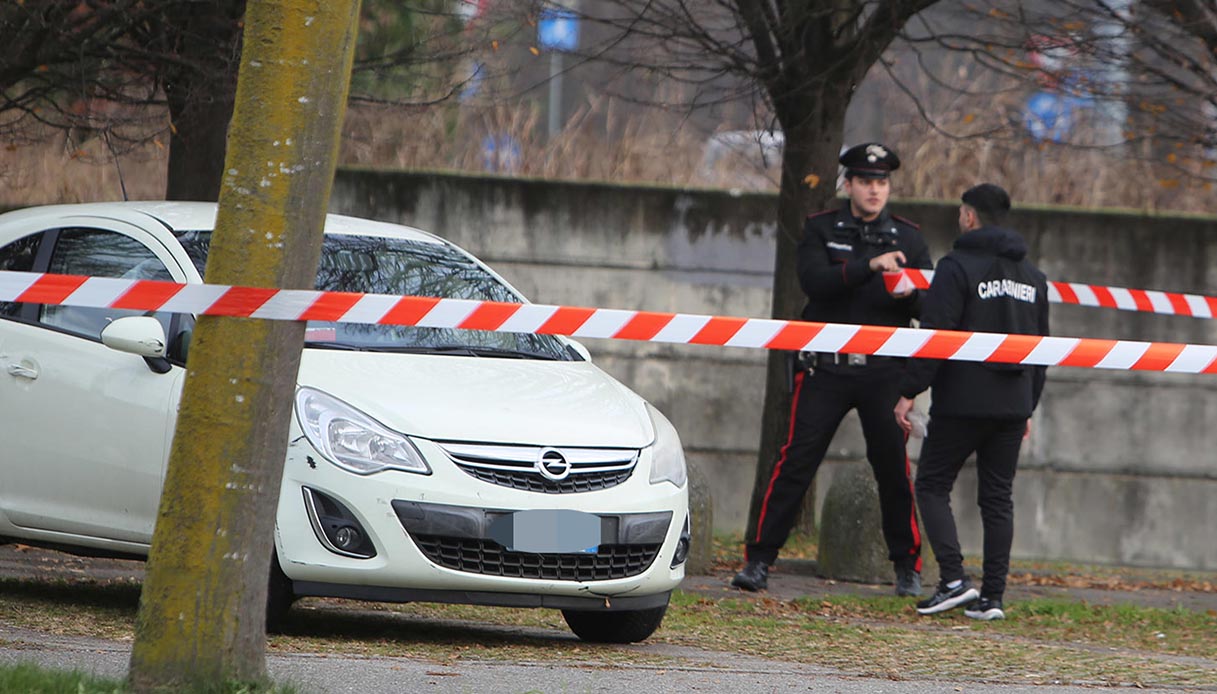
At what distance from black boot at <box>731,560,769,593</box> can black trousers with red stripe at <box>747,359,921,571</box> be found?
37mm

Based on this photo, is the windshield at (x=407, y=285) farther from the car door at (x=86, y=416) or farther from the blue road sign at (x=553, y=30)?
the blue road sign at (x=553, y=30)

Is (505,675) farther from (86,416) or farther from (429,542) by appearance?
(86,416)

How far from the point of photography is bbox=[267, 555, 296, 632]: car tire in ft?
19.6

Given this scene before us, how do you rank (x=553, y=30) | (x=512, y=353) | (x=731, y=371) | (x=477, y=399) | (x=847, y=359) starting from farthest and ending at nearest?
1. (x=731, y=371)
2. (x=553, y=30)
3. (x=847, y=359)
4. (x=512, y=353)
5. (x=477, y=399)

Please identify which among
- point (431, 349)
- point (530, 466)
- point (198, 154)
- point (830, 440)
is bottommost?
point (530, 466)

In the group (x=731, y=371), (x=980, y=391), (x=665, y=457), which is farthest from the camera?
(x=731, y=371)

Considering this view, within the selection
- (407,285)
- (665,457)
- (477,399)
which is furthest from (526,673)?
(407,285)

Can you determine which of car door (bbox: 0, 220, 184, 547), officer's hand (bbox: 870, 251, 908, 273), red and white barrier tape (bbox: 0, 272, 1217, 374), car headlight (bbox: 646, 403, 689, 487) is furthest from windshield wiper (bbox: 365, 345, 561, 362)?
officer's hand (bbox: 870, 251, 908, 273)

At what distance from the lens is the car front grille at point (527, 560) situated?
5.90 meters

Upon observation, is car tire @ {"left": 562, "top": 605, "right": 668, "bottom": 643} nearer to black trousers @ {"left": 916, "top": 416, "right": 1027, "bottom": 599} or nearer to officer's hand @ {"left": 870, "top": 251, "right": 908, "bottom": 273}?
black trousers @ {"left": 916, "top": 416, "right": 1027, "bottom": 599}

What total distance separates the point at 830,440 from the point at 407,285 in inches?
101

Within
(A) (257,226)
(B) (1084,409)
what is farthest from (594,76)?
(A) (257,226)

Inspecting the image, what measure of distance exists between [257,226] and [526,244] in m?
7.97

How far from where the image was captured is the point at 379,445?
5922 mm
